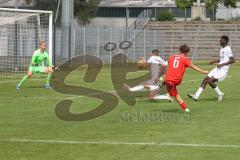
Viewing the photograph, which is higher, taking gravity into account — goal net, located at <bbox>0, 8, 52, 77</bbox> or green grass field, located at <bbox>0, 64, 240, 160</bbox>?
goal net, located at <bbox>0, 8, 52, 77</bbox>

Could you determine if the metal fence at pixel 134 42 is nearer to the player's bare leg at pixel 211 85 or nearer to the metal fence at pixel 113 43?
the metal fence at pixel 113 43

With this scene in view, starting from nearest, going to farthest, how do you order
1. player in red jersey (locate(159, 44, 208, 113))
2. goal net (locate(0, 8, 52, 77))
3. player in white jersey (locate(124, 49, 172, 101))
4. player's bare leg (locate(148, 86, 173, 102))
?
player in red jersey (locate(159, 44, 208, 113)) → player's bare leg (locate(148, 86, 173, 102)) → player in white jersey (locate(124, 49, 172, 101)) → goal net (locate(0, 8, 52, 77))

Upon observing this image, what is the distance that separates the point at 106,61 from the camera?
4903cm

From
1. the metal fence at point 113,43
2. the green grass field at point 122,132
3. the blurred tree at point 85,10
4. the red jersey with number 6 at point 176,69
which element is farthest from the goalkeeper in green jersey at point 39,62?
the blurred tree at point 85,10

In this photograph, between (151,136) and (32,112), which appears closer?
(151,136)

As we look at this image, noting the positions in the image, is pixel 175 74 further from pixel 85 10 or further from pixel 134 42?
pixel 85 10

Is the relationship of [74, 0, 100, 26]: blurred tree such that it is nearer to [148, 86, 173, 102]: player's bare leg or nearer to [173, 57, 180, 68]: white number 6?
[148, 86, 173, 102]: player's bare leg

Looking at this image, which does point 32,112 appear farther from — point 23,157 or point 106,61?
point 106,61

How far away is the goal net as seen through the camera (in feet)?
117

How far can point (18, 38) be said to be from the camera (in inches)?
1447

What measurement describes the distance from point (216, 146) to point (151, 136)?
1.57 metres

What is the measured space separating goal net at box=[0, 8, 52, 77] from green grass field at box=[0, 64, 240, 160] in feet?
50.5

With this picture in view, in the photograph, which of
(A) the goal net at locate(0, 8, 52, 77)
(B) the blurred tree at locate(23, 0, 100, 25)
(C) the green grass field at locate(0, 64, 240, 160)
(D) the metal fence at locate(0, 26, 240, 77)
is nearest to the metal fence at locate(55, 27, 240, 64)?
(D) the metal fence at locate(0, 26, 240, 77)

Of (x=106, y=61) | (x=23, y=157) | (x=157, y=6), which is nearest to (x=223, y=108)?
(x=23, y=157)
